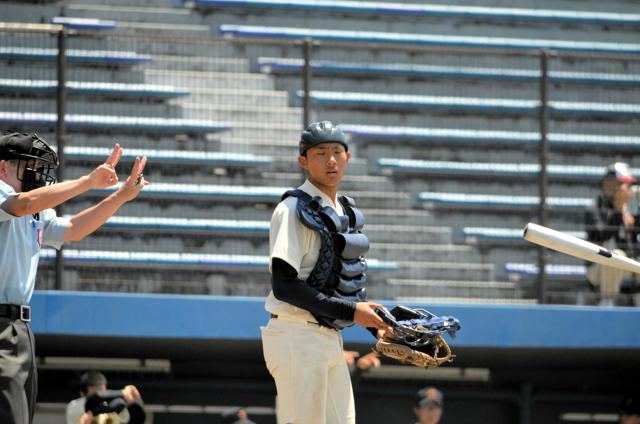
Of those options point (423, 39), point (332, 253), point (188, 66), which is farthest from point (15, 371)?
point (423, 39)

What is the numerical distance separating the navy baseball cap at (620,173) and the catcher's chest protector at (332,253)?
416cm

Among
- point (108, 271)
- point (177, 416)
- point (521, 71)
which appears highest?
point (521, 71)

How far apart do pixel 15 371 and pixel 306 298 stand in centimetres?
113

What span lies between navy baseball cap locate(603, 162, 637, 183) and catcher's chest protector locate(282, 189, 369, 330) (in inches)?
164

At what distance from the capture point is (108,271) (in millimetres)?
7945

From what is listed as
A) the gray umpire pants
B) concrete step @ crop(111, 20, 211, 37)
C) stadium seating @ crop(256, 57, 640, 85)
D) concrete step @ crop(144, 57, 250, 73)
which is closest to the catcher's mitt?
the gray umpire pants

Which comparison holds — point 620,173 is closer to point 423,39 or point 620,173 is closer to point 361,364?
point 361,364

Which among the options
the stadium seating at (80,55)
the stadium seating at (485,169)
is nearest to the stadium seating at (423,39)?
the stadium seating at (485,169)

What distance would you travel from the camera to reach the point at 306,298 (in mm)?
4480

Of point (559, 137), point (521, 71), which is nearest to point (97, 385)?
point (559, 137)

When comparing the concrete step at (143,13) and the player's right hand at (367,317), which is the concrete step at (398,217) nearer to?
the concrete step at (143,13)

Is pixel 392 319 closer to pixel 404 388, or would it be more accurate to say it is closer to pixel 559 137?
pixel 404 388

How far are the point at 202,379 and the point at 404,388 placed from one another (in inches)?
→ 60.5

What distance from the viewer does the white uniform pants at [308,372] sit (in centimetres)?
455
